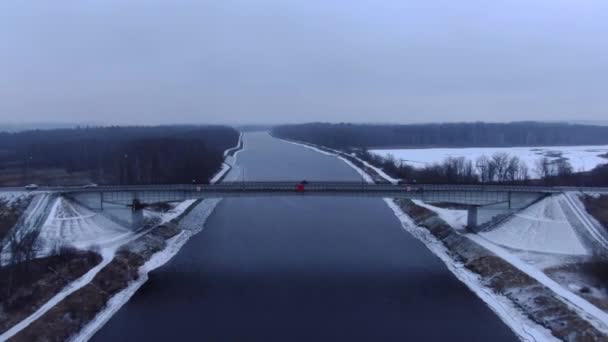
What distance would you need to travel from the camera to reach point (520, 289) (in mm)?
19281

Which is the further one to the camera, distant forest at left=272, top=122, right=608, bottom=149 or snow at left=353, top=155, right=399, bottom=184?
distant forest at left=272, top=122, right=608, bottom=149

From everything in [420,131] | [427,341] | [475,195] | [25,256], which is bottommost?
[427,341]

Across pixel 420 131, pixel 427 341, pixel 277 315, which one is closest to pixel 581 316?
pixel 427 341

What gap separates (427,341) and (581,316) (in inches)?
218

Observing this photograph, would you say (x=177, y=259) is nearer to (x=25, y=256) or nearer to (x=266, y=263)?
(x=266, y=263)

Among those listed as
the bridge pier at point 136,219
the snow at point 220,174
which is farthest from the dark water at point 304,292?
the snow at point 220,174

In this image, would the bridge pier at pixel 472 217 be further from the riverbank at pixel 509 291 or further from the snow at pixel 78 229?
the snow at pixel 78 229

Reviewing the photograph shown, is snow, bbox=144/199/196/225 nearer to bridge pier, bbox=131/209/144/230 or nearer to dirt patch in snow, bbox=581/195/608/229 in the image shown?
bridge pier, bbox=131/209/144/230

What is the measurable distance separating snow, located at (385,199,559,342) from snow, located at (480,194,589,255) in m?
3.00

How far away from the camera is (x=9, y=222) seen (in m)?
24.3

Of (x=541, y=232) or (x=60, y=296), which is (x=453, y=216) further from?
(x=60, y=296)

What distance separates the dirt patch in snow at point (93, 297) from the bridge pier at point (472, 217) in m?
18.0

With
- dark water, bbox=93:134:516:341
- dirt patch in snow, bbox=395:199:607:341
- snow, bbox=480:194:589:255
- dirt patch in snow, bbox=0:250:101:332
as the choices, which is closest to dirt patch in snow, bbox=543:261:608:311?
dirt patch in snow, bbox=395:199:607:341

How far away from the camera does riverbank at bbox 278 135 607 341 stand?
16.0m
